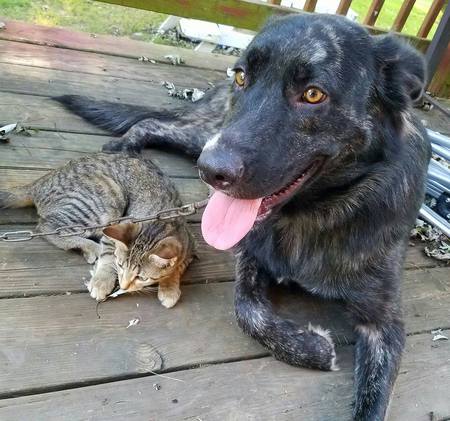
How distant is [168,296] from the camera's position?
209 centimetres

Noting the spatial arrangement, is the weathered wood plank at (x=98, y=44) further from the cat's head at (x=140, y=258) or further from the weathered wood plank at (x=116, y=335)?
the weathered wood plank at (x=116, y=335)

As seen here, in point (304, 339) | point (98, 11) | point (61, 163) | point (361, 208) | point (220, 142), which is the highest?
point (220, 142)

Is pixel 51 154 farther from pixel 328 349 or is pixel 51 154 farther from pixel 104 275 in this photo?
pixel 328 349

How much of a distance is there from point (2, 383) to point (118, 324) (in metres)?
0.46

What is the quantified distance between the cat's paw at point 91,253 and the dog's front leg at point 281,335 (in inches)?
25.1

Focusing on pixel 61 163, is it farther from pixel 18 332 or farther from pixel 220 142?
pixel 220 142

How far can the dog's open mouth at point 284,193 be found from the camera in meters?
1.82

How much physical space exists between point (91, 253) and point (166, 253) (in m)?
0.39

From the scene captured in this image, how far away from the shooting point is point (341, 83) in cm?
179

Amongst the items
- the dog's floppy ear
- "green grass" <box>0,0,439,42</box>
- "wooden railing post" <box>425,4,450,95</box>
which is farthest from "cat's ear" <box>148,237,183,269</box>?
"green grass" <box>0,0,439,42</box>

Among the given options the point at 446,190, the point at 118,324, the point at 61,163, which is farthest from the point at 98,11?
the point at 118,324

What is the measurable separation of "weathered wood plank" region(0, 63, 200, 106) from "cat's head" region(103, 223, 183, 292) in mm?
1539

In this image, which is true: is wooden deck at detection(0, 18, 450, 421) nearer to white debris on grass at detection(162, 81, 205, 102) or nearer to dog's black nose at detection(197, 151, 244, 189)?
dog's black nose at detection(197, 151, 244, 189)

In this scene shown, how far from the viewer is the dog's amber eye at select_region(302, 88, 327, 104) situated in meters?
1.77
